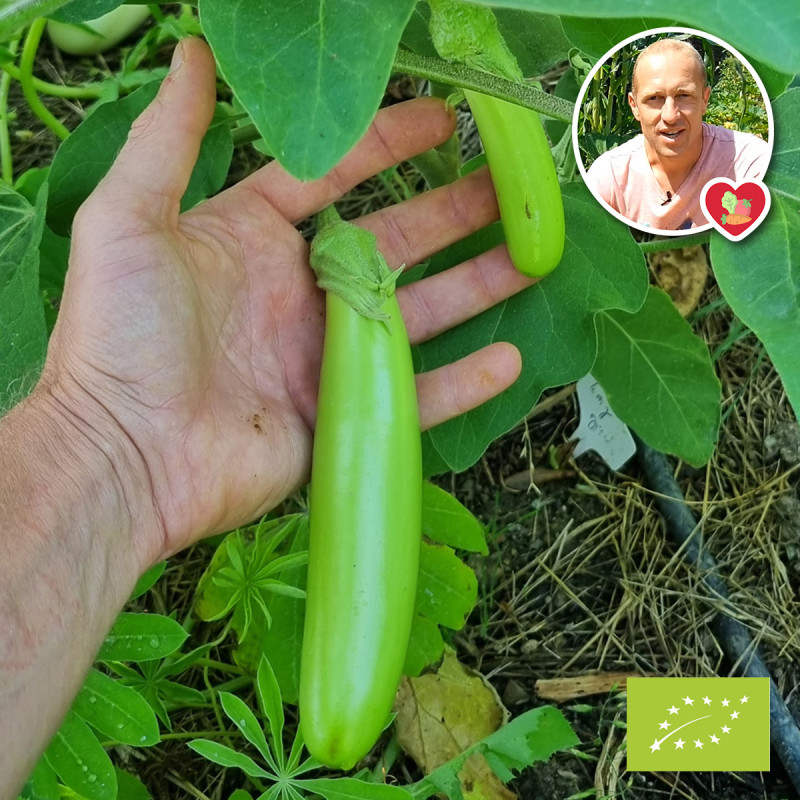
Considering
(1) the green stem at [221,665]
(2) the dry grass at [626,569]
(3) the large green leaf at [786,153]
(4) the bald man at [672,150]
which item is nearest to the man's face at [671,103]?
(4) the bald man at [672,150]

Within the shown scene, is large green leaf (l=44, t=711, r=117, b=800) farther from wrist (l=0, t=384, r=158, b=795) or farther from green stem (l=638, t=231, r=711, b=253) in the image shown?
green stem (l=638, t=231, r=711, b=253)

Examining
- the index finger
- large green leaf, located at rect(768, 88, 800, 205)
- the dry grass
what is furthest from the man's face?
the dry grass

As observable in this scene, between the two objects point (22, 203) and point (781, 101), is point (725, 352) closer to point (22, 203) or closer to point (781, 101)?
point (781, 101)

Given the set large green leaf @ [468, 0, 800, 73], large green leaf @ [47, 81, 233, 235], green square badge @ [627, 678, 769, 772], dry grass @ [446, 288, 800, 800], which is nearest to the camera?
large green leaf @ [468, 0, 800, 73]

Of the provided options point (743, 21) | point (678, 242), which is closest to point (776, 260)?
point (678, 242)

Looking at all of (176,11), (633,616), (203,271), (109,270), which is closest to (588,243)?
(203,271)

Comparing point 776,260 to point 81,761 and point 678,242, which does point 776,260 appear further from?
point 81,761
